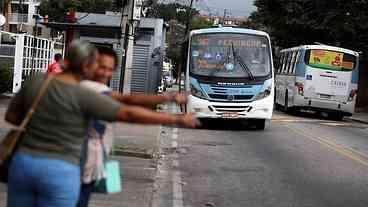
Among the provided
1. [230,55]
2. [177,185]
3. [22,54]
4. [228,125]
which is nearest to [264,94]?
[230,55]

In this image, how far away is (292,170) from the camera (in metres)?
12.2

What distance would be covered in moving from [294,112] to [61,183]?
1098 inches

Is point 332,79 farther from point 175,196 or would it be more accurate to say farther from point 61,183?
point 61,183

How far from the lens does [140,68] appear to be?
35844mm

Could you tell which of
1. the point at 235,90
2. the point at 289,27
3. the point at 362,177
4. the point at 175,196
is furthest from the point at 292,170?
the point at 289,27

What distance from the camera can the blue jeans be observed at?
4.20m

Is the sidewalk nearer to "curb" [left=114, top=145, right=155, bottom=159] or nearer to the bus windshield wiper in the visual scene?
"curb" [left=114, top=145, right=155, bottom=159]

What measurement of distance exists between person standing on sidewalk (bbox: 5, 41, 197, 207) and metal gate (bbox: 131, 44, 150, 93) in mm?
31020

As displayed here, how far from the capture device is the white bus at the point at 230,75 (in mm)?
19172

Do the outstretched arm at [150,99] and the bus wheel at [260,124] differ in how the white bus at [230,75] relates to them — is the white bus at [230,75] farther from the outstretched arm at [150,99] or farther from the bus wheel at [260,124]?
the outstretched arm at [150,99]

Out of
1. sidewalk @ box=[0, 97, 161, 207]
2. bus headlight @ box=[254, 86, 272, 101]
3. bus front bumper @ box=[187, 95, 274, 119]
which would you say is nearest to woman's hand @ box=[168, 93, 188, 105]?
sidewalk @ box=[0, 97, 161, 207]

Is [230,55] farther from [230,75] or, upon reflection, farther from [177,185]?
[177,185]

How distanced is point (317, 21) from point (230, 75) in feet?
70.1

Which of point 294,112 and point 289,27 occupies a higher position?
point 289,27
